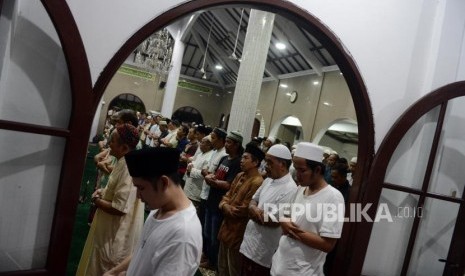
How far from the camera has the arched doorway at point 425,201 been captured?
9.25 ft

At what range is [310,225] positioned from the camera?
2398 millimetres

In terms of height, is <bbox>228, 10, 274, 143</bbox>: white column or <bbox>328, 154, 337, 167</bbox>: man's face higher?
<bbox>228, 10, 274, 143</bbox>: white column

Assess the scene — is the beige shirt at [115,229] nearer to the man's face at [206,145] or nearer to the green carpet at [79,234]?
the green carpet at [79,234]

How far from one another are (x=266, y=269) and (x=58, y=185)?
1769 millimetres

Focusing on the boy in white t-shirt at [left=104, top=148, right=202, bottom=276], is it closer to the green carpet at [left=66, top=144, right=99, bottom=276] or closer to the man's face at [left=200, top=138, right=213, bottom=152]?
the green carpet at [left=66, top=144, right=99, bottom=276]

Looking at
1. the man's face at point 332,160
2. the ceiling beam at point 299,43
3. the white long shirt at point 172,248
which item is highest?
the ceiling beam at point 299,43

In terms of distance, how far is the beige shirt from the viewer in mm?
2449

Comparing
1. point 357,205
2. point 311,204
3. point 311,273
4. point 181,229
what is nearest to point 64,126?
point 181,229

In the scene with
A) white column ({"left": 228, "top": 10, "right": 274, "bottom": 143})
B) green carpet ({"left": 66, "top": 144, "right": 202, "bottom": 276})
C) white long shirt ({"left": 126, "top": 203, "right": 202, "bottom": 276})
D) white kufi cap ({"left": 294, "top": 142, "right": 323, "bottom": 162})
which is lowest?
green carpet ({"left": 66, "top": 144, "right": 202, "bottom": 276})

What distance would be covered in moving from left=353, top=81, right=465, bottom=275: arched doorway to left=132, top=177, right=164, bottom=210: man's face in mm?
1816

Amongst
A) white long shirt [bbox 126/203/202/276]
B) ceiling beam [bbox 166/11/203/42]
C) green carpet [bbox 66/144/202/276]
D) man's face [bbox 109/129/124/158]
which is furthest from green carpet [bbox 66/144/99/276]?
ceiling beam [bbox 166/11/203/42]

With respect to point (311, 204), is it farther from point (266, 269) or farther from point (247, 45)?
point (247, 45)

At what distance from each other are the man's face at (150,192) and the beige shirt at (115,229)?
0.93 meters

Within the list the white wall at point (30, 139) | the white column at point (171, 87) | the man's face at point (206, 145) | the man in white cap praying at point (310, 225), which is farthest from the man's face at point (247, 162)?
the white column at point (171, 87)
